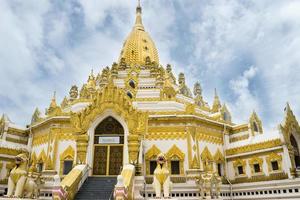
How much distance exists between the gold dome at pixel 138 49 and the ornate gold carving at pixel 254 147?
1593 cm

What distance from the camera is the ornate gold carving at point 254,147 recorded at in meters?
22.4

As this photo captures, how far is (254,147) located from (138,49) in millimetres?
19766

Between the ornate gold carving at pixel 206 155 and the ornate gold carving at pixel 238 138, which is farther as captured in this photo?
the ornate gold carving at pixel 238 138

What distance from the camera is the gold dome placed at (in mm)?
35969

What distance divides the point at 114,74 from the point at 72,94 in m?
5.54

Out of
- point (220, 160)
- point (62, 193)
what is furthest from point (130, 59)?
point (62, 193)

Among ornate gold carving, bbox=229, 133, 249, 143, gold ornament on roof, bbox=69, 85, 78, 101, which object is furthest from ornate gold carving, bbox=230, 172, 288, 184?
gold ornament on roof, bbox=69, 85, 78, 101

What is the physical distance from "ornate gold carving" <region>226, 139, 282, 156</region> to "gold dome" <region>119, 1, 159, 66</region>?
15929 millimetres

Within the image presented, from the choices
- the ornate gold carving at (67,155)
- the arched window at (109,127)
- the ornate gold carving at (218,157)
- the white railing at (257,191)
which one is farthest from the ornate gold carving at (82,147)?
the ornate gold carving at (218,157)

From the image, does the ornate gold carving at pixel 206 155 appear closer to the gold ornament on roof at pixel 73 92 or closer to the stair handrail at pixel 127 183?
the stair handrail at pixel 127 183

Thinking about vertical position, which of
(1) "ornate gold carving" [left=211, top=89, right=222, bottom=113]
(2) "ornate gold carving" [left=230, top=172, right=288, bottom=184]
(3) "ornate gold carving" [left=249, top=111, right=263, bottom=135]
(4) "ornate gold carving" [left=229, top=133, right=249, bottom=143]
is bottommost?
(2) "ornate gold carving" [left=230, top=172, right=288, bottom=184]

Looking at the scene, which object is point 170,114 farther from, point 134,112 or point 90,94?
point 90,94

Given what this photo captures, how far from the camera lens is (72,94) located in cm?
3325

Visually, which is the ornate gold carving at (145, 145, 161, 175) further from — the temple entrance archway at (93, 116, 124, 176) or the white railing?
Result: the temple entrance archway at (93, 116, 124, 176)
